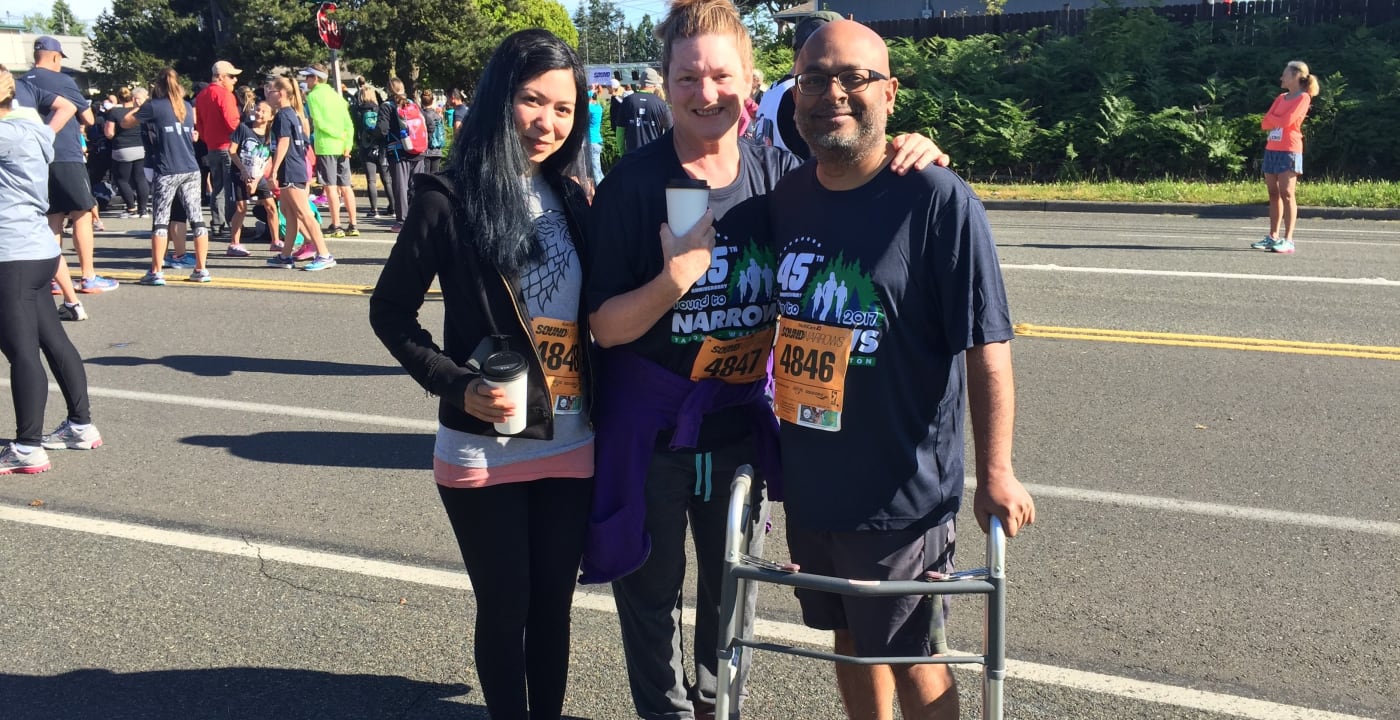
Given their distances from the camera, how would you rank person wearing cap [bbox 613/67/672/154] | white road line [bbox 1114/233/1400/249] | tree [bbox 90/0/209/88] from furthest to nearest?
1. tree [bbox 90/0/209/88]
2. white road line [bbox 1114/233/1400/249]
3. person wearing cap [bbox 613/67/672/154]

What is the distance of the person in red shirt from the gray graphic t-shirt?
10669 mm

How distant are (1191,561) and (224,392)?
547cm

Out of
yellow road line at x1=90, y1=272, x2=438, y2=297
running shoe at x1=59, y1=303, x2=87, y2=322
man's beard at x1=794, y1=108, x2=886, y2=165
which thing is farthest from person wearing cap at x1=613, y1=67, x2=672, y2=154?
man's beard at x1=794, y1=108, x2=886, y2=165

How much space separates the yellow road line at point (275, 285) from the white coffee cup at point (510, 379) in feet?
23.9

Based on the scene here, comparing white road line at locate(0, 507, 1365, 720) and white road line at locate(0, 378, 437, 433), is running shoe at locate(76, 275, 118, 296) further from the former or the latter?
white road line at locate(0, 507, 1365, 720)

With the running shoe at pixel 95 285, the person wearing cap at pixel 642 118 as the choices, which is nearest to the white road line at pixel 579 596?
the person wearing cap at pixel 642 118

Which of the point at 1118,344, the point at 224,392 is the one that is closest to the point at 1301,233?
the point at 1118,344

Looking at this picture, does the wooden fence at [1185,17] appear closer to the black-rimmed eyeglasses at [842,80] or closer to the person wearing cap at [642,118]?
the person wearing cap at [642,118]

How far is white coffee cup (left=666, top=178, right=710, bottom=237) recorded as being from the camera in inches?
97.7

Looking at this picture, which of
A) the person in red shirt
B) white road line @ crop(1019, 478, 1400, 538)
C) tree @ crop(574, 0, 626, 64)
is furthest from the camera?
tree @ crop(574, 0, 626, 64)

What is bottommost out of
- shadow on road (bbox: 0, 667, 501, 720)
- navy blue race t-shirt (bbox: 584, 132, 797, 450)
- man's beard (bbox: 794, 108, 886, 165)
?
shadow on road (bbox: 0, 667, 501, 720)

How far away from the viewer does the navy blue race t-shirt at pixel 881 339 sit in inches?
93.6

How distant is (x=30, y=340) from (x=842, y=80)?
4.58m

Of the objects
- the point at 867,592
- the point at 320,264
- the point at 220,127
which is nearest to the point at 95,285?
the point at 320,264
